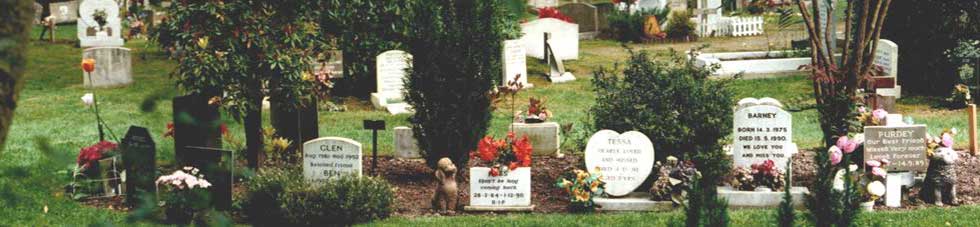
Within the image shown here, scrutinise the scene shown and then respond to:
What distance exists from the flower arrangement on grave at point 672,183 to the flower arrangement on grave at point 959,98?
323 inches

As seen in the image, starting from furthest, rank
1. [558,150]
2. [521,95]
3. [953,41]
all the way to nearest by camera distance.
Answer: [521,95], [953,41], [558,150]

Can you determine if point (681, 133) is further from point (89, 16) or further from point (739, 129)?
point (89, 16)

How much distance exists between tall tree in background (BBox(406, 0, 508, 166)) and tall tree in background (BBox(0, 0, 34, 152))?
10.2 meters

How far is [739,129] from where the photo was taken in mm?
12820

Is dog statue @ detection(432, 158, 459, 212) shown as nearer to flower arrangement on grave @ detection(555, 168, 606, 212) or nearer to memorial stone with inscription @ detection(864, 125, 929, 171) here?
flower arrangement on grave @ detection(555, 168, 606, 212)

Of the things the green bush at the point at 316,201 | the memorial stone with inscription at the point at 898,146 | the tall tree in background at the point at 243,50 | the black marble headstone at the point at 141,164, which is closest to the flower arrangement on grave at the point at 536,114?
the tall tree in background at the point at 243,50

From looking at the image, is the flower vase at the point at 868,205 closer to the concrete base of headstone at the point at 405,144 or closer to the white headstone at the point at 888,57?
the concrete base of headstone at the point at 405,144

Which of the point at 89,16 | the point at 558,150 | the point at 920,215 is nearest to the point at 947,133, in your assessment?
the point at 920,215

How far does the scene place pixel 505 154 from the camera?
12.4 metres


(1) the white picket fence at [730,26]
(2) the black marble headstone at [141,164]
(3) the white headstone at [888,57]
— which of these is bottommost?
(2) the black marble headstone at [141,164]

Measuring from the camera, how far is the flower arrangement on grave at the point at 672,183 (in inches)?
481

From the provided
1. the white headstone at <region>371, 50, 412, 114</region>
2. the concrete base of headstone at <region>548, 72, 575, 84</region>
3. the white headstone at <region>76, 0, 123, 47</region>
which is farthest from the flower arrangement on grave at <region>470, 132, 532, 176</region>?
the white headstone at <region>76, 0, 123, 47</region>

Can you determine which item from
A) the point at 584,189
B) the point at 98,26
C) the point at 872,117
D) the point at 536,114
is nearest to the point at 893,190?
the point at 872,117

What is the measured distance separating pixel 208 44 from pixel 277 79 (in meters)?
0.72
